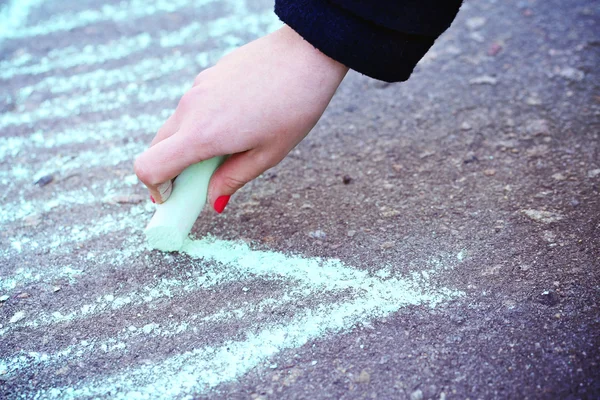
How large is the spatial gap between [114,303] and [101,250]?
266 mm

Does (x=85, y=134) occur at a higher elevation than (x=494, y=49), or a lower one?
higher

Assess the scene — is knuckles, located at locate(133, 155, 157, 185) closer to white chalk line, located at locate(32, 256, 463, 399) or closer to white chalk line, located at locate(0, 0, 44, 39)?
white chalk line, located at locate(32, 256, 463, 399)

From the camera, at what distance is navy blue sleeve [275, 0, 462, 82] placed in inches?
51.0

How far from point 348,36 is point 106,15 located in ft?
8.20

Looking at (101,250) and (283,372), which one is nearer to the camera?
(283,372)

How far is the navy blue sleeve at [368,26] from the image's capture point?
129 cm

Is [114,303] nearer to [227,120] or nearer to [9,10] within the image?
[227,120]

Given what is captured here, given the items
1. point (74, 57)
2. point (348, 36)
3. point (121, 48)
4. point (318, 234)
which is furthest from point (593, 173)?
point (74, 57)

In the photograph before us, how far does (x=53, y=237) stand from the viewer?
6.11 feet

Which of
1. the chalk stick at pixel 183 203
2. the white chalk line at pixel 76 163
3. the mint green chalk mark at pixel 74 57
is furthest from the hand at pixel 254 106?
the mint green chalk mark at pixel 74 57

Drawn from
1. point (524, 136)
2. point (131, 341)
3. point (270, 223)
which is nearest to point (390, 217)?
point (270, 223)

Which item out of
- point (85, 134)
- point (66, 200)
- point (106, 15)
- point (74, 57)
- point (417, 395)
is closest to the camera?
point (417, 395)

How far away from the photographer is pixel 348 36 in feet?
4.34

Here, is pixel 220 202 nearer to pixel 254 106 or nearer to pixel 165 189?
pixel 165 189
